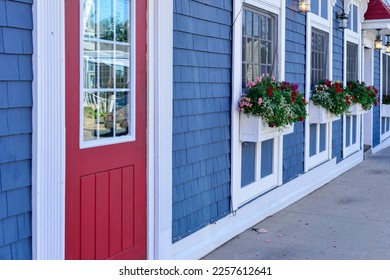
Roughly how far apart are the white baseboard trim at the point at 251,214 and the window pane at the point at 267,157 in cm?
25

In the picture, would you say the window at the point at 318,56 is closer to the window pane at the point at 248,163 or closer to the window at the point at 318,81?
the window at the point at 318,81

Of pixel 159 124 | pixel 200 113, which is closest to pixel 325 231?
pixel 200 113

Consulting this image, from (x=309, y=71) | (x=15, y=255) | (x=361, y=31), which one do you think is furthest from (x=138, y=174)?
(x=361, y=31)

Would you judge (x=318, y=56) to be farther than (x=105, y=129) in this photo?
Yes

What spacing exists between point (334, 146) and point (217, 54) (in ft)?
16.2

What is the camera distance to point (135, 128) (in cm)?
396

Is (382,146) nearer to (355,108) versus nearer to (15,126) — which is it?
(355,108)

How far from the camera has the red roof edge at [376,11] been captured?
1127 centimetres

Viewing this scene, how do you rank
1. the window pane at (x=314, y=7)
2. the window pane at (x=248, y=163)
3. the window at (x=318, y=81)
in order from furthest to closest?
the window at (x=318, y=81) < the window pane at (x=314, y=7) < the window pane at (x=248, y=163)

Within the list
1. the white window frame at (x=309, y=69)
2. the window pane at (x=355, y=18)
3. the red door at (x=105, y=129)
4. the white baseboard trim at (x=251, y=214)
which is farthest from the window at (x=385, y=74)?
the red door at (x=105, y=129)

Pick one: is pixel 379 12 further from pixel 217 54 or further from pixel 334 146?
pixel 217 54

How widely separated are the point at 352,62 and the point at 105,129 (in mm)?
8175

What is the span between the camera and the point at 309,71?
795 centimetres

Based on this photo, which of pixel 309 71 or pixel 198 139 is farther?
pixel 309 71
